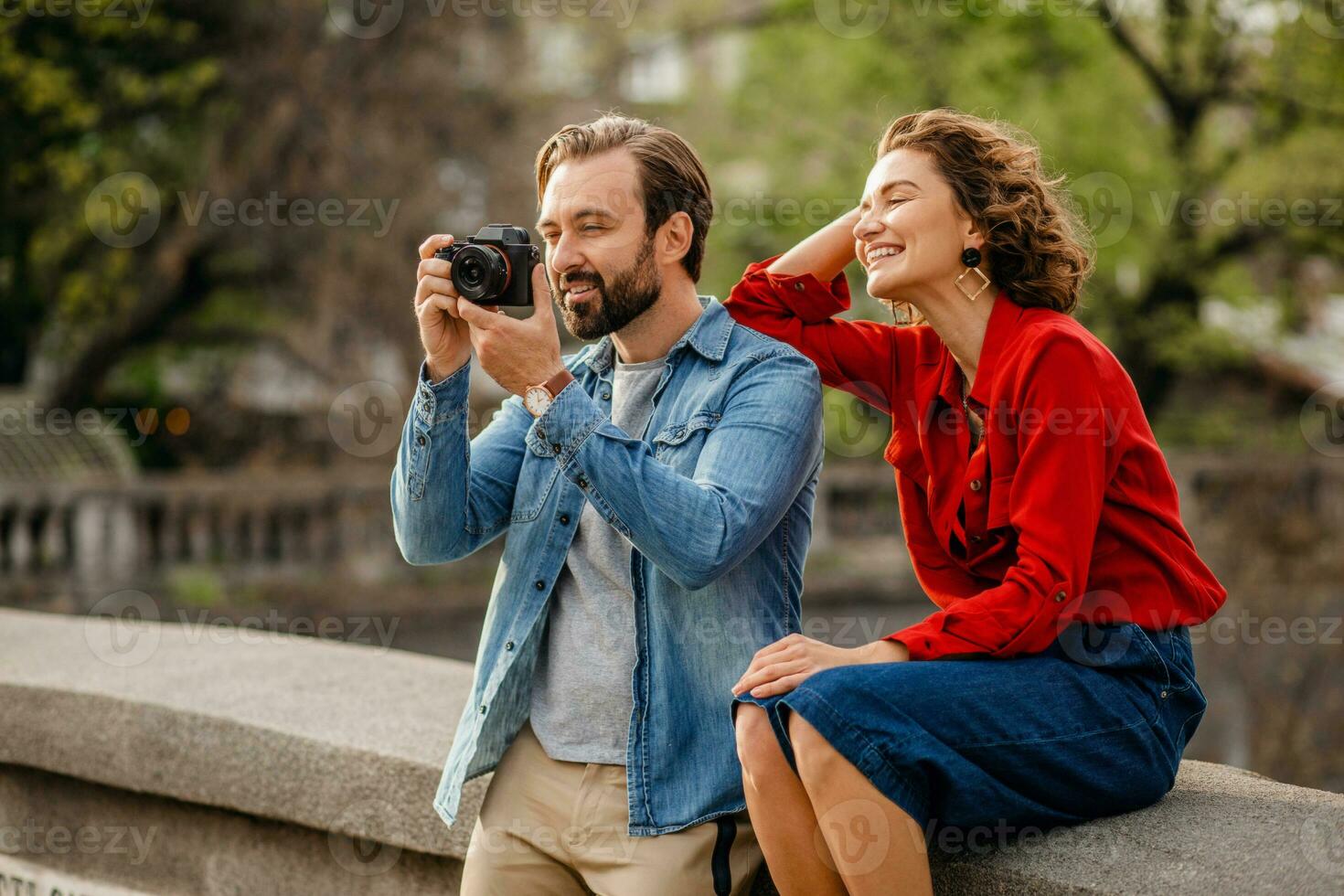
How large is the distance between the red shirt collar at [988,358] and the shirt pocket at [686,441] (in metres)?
0.44

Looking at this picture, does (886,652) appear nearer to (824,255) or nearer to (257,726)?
(824,255)

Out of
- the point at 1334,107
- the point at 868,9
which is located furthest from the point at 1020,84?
the point at 1334,107

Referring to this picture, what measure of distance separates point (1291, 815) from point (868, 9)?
16.2m

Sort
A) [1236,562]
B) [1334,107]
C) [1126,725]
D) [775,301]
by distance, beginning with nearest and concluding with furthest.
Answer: [1126,725]
[775,301]
[1236,562]
[1334,107]

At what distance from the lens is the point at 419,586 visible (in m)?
14.9

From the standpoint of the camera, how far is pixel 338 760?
10.6 feet

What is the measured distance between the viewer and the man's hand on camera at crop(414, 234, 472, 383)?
8.63 ft

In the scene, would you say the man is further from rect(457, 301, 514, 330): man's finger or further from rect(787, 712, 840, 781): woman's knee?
rect(787, 712, 840, 781): woman's knee

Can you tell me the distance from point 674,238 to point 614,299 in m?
0.19

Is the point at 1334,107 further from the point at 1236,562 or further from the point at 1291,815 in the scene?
the point at 1291,815

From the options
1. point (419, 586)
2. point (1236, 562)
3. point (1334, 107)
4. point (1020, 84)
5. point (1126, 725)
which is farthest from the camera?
point (1020, 84)

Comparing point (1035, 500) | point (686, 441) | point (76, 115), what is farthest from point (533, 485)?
point (76, 115)

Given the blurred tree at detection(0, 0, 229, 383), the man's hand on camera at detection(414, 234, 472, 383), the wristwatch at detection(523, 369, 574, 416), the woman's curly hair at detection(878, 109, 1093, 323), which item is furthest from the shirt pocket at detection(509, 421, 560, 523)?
the blurred tree at detection(0, 0, 229, 383)

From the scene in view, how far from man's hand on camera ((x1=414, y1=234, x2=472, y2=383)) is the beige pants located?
2.39 ft
